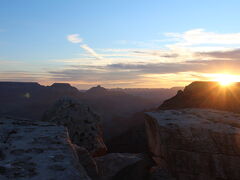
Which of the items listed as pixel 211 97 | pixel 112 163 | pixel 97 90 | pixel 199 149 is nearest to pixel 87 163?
pixel 112 163

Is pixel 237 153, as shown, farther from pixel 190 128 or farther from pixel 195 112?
pixel 195 112

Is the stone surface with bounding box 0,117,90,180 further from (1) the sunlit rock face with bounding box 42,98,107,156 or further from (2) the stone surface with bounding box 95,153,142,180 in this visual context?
(1) the sunlit rock face with bounding box 42,98,107,156

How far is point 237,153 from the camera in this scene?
5.27 m

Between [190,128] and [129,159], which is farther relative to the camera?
[129,159]

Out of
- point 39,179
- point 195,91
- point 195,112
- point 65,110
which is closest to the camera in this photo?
point 39,179

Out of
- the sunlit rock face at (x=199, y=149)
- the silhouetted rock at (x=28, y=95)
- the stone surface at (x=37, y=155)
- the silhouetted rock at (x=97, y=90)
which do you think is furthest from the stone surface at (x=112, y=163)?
the silhouetted rock at (x=97, y=90)

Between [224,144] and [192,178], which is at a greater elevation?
[224,144]

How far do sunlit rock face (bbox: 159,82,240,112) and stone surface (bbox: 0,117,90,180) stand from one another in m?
5.30

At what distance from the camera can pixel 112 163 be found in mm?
6426

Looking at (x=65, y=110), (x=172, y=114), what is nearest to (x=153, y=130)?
(x=172, y=114)

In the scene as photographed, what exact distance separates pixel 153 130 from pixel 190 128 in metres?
0.99

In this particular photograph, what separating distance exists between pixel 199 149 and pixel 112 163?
2.00 meters

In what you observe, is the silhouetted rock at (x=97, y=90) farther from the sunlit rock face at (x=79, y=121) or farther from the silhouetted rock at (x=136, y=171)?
the silhouetted rock at (x=136, y=171)

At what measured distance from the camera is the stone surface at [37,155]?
8.75ft
